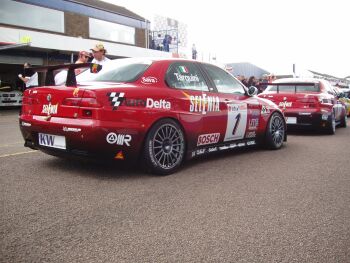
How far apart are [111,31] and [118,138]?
29437 mm

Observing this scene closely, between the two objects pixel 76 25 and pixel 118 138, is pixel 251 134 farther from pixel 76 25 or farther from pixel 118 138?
pixel 76 25

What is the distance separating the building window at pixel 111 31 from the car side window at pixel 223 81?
2633 centimetres

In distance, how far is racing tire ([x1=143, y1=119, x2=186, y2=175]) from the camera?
411 centimetres

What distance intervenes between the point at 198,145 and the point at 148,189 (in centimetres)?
129

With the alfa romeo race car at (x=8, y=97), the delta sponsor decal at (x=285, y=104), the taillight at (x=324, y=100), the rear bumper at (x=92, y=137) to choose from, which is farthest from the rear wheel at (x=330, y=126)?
the alfa romeo race car at (x=8, y=97)

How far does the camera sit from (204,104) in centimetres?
484

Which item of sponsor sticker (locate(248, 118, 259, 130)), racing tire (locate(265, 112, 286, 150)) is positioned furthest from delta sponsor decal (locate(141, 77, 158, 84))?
racing tire (locate(265, 112, 286, 150))

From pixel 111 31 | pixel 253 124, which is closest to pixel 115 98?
pixel 253 124

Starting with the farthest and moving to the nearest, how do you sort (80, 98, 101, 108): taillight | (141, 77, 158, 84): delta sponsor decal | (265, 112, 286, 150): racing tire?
(265, 112, 286, 150): racing tire
(141, 77, 158, 84): delta sponsor decal
(80, 98, 101, 108): taillight

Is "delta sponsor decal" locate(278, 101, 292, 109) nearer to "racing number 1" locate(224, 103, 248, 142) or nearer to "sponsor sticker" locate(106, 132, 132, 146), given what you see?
"racing number 1" locate(224, 103, 248, 142)

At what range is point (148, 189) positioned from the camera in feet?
12.0

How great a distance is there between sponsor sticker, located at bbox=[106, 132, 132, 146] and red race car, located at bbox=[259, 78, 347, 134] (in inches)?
209

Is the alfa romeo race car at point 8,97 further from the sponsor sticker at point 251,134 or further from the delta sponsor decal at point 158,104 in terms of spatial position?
the delta sponsor decal at point 158,104

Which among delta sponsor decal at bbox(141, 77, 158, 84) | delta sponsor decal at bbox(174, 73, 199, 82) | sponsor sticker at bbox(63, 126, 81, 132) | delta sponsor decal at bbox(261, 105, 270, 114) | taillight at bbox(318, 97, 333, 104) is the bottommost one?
sponsor sticker at bbox(63, 126, 81, 132)
